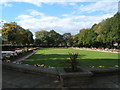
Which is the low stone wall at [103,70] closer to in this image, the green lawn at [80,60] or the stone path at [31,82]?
the green lawn at [80,60]

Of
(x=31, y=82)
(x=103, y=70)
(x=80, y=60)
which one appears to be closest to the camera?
(x=31, y=82)

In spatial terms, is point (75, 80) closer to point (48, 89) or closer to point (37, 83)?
point (48, 89)

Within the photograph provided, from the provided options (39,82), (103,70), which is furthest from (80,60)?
(39,82)

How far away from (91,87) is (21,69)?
3.06 metres

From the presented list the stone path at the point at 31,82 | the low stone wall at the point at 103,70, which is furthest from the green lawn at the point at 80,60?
the low stone wall at the point at 103,70

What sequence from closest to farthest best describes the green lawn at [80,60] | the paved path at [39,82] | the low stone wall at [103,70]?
the paved path at [39,82]
the low stone wall at [103,70]
the green lawn at [80,60]

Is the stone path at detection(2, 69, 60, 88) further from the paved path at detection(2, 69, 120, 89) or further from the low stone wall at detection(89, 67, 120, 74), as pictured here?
the low stone wall at detection(89, 67, 120, 74)

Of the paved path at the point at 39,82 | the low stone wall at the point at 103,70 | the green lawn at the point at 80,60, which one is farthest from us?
the green lawn at the point at 80,60

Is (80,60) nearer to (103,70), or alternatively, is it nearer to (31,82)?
(103,70)

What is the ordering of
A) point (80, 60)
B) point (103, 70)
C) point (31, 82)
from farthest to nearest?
point (80, 60) < point (103, 70) < point (31, 82)

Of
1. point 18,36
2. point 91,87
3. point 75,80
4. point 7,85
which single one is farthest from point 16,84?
point 18,36

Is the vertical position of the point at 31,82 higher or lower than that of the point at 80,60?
higher

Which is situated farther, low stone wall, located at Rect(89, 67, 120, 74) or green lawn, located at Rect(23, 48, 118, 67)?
green lawn, located at Rect(23, 48, 118, 67)

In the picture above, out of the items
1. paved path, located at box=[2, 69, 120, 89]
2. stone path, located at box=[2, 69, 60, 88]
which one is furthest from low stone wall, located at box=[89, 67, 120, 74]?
stone path, located at box=[2, 69, 60, 88]
